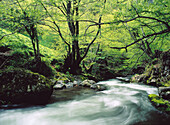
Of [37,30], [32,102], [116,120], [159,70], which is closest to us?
[116,120]

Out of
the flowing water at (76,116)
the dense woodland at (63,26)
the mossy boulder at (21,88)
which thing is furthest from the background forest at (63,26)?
the mossy boulder at (21,88)

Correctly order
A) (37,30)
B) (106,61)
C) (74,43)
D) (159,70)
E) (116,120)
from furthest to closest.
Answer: (106,61) → (74,43) → (159,70) → (37,30) → (116,120)

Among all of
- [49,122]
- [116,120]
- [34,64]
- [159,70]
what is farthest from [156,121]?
[34,64]

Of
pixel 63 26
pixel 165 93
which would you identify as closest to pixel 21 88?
pixel 165 93

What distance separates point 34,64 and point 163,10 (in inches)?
293

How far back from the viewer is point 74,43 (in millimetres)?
8961

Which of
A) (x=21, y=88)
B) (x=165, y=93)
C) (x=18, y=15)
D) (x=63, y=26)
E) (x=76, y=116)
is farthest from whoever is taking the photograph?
(x=63, y=26)

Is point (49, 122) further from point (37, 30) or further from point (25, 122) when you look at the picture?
point (37, 30)

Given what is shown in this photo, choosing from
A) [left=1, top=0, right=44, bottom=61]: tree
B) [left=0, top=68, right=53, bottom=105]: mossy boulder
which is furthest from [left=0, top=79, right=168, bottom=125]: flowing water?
[left=1, top=0, right=44, bottom=61]: tree

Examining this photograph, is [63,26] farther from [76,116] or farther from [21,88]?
[76,116]

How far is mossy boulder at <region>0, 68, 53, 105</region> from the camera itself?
353 centimetres

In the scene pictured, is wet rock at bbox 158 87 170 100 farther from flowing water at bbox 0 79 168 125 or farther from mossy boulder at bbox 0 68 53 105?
mossy boulder at bbox 0 68 53 105

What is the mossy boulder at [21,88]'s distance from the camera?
3.53 metres

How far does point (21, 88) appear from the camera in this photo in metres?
3.63
